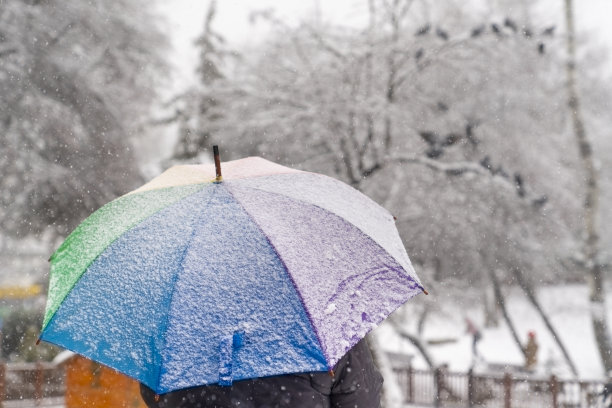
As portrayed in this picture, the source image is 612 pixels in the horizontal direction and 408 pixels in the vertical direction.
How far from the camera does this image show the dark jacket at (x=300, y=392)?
6.88 ft

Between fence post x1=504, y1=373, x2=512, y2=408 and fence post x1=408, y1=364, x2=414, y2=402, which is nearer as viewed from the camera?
fence post x1=504, y1=373, x2=512, y2=408

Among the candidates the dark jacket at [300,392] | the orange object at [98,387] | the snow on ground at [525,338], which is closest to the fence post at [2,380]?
the orange object at [98,387]

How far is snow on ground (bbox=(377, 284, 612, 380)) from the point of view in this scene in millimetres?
21139

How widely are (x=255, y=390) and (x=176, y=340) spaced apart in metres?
0.33

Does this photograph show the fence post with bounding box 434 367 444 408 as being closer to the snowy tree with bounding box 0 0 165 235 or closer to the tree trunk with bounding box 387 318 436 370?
the tree trunk with bounding box 387 318 436 370

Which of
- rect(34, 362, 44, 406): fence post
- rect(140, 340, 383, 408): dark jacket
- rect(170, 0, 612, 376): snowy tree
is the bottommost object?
rect(34, 362, 44, 406): fence post

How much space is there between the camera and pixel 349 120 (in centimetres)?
1155

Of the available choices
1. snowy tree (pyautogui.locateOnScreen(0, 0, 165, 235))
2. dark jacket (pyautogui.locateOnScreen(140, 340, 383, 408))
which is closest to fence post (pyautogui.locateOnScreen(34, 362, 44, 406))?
snowy tree (pyautogui.locateOnScreen(0, 0, 165, 235))

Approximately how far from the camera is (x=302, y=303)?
2.07 meters

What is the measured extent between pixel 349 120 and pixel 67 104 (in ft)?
20.2

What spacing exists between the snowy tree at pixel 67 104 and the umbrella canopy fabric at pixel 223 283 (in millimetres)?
10420

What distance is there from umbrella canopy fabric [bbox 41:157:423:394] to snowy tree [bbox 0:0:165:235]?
10.4 m

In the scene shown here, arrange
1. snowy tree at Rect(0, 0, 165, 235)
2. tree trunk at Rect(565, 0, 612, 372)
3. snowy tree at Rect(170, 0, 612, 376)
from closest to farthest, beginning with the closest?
snowy tree at Rect(170, 0, 612, 376) → snowy tree at Rect(0, 0, 165, 235) → tree trunk at Rect(565, 0, 612, 372)

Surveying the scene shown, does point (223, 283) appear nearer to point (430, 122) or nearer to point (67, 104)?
point (67, 104)
